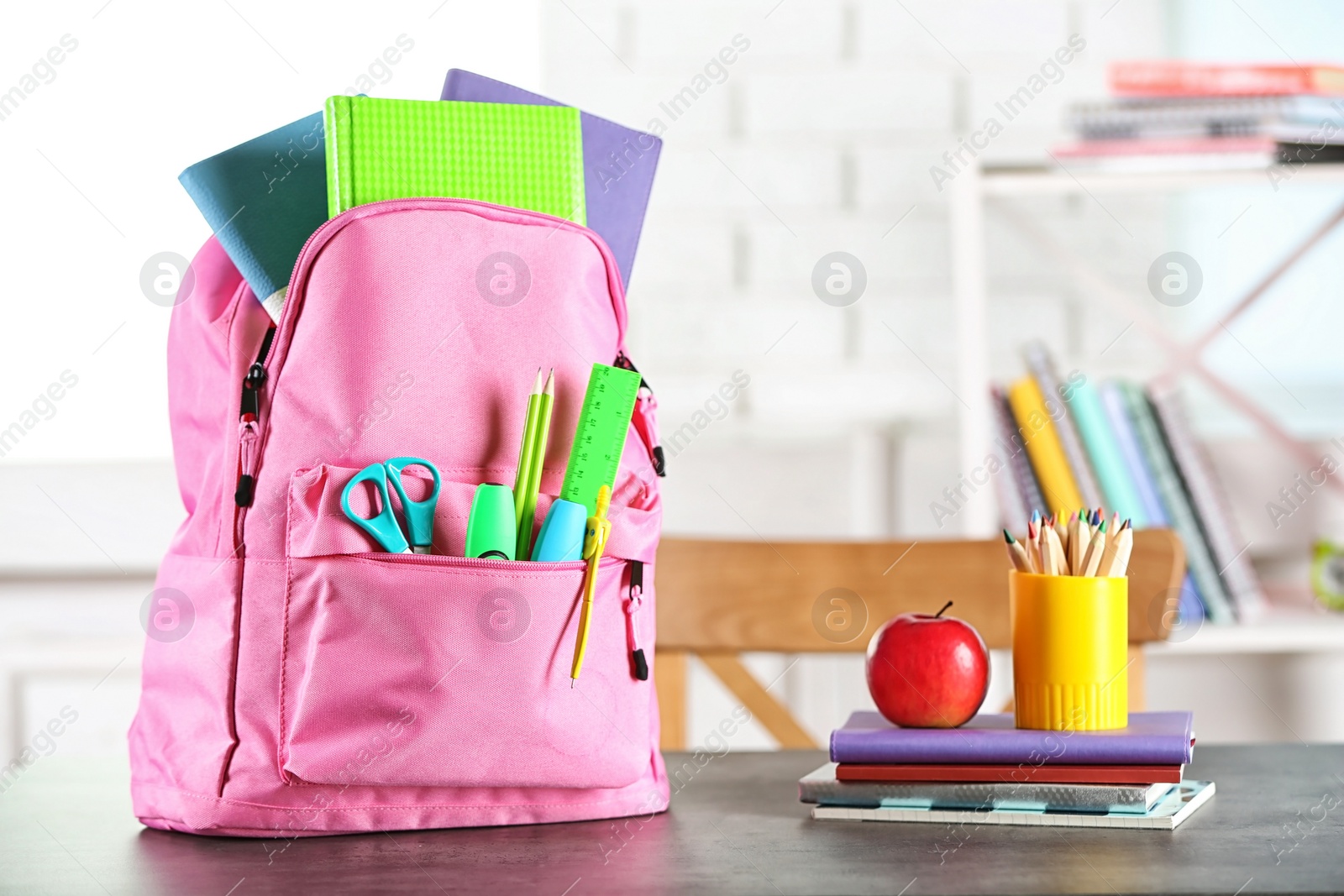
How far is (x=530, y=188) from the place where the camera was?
0.67 metres

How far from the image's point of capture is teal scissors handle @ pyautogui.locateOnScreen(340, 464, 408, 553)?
592mm

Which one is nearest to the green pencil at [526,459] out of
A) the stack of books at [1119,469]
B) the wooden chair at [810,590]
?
the wooden chair at [810,590]

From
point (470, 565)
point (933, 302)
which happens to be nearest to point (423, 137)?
point (470, 565)

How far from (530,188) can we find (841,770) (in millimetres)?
343

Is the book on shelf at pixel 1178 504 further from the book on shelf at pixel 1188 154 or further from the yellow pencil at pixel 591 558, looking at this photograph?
the yellow pencil at pixel 591 558

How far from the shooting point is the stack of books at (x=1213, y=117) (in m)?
1.25

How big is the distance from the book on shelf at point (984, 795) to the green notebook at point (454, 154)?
0.33m

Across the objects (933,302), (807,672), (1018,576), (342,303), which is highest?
(933,302)

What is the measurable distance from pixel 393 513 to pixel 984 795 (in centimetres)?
32

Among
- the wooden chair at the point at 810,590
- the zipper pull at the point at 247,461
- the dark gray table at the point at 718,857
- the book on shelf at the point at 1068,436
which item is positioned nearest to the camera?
the dark gray table at the point at 718,857

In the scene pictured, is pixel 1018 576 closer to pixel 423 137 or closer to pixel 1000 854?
pixel 1000 854

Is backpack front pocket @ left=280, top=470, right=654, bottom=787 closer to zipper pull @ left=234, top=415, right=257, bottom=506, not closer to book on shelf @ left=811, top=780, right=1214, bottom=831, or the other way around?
zipper pull @ left=234, top=415, right=257, bottom=506

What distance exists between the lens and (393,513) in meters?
0.60

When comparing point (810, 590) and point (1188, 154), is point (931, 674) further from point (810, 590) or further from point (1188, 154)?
point (1188, 154)
